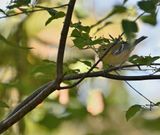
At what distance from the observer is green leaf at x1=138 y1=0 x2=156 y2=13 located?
1.27 ft

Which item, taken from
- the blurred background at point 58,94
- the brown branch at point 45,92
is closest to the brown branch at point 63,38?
the brown branch at point 45,92

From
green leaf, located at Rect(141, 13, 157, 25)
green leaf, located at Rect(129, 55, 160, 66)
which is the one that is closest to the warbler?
green leaf, located at Rect(129, 55, 160, 66)

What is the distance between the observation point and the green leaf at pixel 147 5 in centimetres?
39

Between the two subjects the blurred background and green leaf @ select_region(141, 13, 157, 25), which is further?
the blurred background

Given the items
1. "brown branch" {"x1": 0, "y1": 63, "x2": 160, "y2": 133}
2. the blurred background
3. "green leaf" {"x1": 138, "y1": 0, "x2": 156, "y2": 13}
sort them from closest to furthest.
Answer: "green leaf" {"x1": 138, "y1": 0, "x2": 156, "y2": 13}
"brown branch" {"x1": 0, "y1": 63, "x2": 160, "y2": 133}
the blurred background

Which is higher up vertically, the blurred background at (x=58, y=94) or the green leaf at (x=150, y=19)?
the green leaf at (x=150, y=19)

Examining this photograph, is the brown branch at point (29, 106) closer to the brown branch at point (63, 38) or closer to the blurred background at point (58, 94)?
the brown branch at point (63, 38)

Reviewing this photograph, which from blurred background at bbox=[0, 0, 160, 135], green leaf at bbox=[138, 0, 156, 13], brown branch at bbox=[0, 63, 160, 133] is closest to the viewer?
green leaf at bbox=[138, 0, 156, 13]

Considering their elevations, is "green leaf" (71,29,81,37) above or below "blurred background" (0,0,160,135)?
above

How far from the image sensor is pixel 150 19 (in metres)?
0.41

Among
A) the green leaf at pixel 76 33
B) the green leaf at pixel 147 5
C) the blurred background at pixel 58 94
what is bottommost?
the blurred background at pixel 58 94

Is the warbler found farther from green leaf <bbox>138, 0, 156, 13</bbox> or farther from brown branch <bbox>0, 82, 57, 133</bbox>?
green leaf <bbox>138, 0, 156, 13</bbox>

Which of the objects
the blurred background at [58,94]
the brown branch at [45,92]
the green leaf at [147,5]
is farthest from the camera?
the blurred background at [58,94]

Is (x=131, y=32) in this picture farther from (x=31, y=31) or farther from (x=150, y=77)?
(x=31, y=31)
